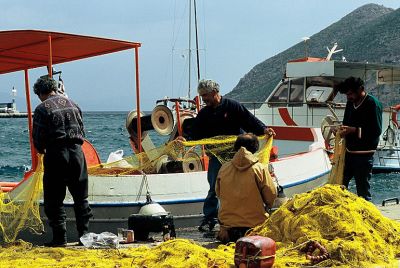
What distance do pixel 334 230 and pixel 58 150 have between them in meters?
2.88

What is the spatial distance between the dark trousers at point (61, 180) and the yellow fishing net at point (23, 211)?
91 centimetres

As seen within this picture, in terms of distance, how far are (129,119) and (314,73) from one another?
8894mm

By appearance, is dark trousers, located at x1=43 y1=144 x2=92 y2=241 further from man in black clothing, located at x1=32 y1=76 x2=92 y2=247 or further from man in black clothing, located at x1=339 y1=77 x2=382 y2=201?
man in black clothing, located at x1=339 y1=77 x2=382 y2=201

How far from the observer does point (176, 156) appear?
971 centimetres

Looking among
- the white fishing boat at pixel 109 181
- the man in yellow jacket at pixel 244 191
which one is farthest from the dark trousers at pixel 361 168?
the white fishing boat at pixel 109 181

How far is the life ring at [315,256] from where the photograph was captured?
5.33m

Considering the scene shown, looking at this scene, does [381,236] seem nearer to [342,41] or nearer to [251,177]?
[251,177]

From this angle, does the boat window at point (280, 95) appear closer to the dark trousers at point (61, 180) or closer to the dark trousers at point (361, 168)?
the dark trousers at point (361, 168)

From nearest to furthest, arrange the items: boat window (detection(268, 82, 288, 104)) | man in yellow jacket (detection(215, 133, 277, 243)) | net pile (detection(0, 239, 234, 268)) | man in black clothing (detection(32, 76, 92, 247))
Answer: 1. net pile (detection(0, 239, 234, 268))
2. man in yellow jacket (detection(215, 133, 277, 243))
3. man in black clothing (detection(32, 76, 92, 247))
4. boat window (detection(268, 82, 288, 104))

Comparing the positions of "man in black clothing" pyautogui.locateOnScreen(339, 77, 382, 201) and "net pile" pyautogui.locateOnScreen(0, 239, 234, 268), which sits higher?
"man in black clothing" pyautogui.locateOnScreen(339, 77, 382, 201)

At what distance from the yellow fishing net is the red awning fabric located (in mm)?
1496

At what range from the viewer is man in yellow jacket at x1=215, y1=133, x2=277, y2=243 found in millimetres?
6223

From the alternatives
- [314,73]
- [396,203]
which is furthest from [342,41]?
[396,203]

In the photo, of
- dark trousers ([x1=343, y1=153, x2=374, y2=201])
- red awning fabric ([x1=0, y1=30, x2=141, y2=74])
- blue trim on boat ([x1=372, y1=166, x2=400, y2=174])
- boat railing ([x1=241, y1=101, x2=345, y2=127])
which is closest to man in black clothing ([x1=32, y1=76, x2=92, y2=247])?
red awning fabric ([x1=0, y1=30, x2=141, y2=74])
